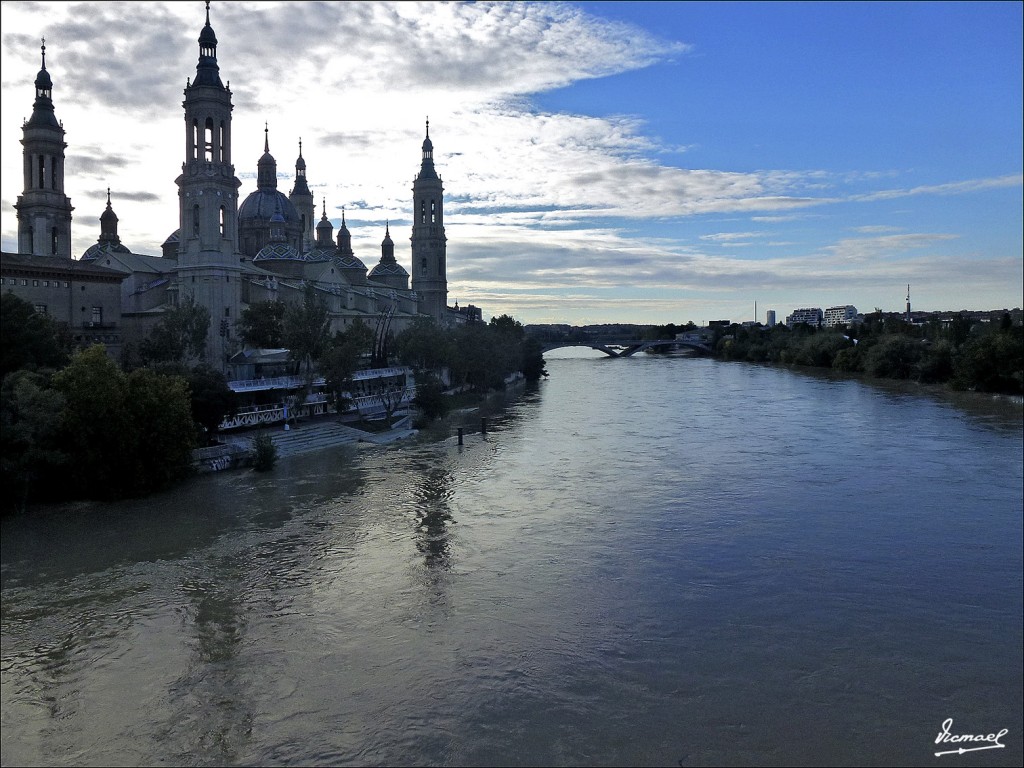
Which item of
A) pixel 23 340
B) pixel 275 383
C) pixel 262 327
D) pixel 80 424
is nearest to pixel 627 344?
pixel 262 327

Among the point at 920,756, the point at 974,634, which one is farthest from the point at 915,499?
the point at 920,756

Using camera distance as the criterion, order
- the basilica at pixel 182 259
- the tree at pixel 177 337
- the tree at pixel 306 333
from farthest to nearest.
Answer: the basilica at pixel 182 259
the tree at pixel 306 333
the tree at pixel 177 337

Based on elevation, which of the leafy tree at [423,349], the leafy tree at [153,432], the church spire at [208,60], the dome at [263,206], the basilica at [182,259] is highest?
the church spire at [208,60]

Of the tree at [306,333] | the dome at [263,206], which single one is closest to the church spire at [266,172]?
the dome at [263,206]

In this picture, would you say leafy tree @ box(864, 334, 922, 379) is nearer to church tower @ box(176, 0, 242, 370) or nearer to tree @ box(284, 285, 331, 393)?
tree @ box(284, 285, 331, 393)

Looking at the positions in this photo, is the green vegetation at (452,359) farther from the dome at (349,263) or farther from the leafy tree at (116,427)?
the leafy tree at (116,427)

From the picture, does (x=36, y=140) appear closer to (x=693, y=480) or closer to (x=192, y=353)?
(x=192, y=353)

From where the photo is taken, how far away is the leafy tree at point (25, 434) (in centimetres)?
2114

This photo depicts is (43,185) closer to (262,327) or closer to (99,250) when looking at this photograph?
(99,250)

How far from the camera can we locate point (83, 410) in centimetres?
2269

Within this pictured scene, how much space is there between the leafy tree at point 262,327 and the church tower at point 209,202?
3.33ft

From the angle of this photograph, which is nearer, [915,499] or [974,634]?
[974,634]

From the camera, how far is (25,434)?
21188 millimetres

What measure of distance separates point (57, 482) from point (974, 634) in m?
23.6
